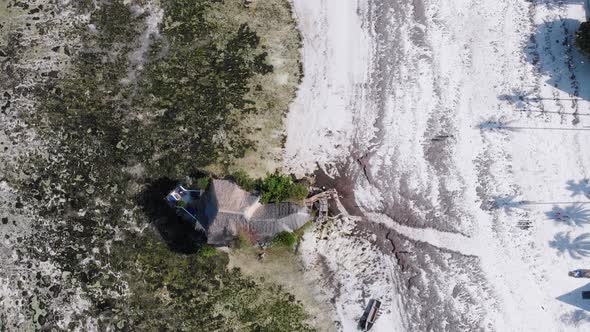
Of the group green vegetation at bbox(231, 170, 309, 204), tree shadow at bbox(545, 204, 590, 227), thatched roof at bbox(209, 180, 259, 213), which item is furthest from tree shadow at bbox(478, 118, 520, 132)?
thatched roof at bbox(209, 180, 259, 213)

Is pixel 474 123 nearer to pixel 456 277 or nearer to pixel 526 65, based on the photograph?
pixel 526 65

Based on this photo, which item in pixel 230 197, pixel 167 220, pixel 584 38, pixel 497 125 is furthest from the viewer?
pixel 497 125

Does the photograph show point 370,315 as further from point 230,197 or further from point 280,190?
point 230,197

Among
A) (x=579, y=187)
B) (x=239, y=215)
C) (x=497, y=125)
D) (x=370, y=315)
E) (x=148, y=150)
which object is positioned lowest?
(x=370, y=315)

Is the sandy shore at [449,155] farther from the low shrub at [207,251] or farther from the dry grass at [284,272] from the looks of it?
the low shrub at [207,251]

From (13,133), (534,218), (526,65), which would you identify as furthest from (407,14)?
(13,133)

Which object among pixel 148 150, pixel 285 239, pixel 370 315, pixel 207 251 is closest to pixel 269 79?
pixel 148 150

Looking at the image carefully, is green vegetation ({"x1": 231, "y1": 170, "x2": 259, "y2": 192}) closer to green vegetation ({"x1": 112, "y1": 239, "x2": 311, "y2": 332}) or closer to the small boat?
green vegetation ({"x1": 112, "y1": 239, "x2": 311, "y2": 332})
